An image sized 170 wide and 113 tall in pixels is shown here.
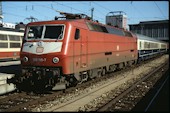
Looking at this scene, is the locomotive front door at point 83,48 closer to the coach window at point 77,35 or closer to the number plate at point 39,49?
the coach window at point 77,35

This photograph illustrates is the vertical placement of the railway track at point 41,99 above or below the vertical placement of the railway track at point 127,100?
above

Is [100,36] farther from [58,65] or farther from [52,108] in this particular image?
[52,108]

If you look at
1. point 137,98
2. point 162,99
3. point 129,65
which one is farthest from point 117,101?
point 129,65

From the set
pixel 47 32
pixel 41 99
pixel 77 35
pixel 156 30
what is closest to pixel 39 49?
pixel 47 32

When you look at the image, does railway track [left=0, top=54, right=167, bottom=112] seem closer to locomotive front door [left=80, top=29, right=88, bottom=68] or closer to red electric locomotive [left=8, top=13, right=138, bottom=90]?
red electric locomotive [left=8, top=13, right=138, bottom=90]

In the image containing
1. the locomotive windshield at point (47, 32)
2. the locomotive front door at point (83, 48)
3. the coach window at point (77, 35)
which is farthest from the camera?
the locomotive front door at point (83, 48)

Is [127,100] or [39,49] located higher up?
[39,49]

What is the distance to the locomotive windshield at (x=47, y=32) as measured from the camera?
12.1m

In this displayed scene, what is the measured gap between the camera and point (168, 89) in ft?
43.2

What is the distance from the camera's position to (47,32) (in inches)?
484

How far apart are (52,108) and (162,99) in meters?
4.21

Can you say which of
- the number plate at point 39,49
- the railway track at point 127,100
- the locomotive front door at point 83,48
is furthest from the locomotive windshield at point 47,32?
the railway track at point 127,100

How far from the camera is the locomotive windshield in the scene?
1208cm

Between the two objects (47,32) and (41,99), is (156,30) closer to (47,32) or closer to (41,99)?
(47,32)
